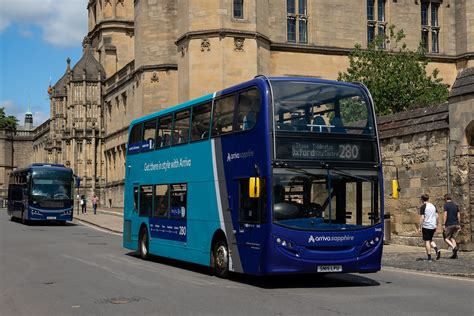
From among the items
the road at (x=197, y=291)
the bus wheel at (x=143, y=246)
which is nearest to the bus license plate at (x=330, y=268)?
the road at (x=197, y=291)

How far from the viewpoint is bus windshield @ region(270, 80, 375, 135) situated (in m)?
13.1

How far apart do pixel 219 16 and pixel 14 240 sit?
19.6 metres

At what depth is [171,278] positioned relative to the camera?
47.5ft

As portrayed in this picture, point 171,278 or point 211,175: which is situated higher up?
point 211,175

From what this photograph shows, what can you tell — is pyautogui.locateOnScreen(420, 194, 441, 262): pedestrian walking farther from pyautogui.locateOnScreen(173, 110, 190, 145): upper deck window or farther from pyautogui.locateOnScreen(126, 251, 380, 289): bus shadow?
pyautogui.locateOnScreen(173, 110, 190, 145): upper deck window

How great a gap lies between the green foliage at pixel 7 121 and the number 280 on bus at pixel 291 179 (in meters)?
115

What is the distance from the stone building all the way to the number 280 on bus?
Result: 8.89 metres

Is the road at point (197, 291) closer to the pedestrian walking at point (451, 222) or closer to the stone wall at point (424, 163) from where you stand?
the pedestrian walking at point (451, 222)

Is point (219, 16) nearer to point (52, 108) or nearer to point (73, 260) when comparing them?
point (73, 260)

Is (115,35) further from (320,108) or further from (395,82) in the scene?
(320,108)

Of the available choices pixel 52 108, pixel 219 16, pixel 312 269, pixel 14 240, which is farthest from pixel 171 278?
pixel 52 108

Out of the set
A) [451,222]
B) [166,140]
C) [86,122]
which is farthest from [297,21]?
[86,122]

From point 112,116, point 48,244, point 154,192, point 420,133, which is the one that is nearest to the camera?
point 154,192

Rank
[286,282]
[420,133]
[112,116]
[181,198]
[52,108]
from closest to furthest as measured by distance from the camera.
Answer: [286,282] → [181,198] → [420,133] → [112,116] → [52,108]
